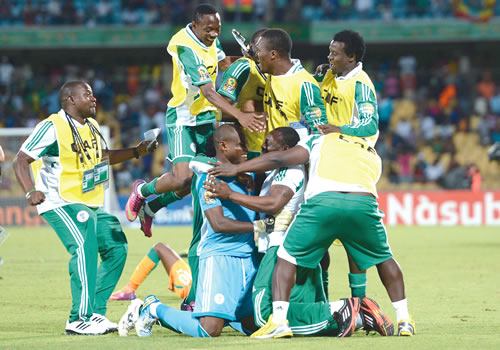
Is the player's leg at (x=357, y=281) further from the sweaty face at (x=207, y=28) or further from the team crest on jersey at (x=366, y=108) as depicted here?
the sweaty face at (x=207, y=28)

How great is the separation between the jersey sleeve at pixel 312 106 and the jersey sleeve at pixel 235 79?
735 mm

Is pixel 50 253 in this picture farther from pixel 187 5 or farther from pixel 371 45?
pixel 371 45

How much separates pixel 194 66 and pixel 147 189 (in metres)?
1.61

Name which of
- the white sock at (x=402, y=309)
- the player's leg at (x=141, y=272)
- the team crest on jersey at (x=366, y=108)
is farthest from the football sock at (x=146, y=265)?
the white sock at (x=402, y=309)

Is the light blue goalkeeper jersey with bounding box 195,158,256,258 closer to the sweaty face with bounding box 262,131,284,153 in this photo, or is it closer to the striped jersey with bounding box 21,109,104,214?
the sweaty face with bounding box 262,131,284,153

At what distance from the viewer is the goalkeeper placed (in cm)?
695

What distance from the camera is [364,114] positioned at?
7.56m

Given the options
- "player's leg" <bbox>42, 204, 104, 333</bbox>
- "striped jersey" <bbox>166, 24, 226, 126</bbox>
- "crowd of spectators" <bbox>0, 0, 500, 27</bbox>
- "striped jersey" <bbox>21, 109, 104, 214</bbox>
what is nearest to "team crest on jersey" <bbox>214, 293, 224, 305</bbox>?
"player's leg" <bbox>42, 204, 104, 333</bbox>

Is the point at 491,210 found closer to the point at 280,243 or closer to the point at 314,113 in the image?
the point at 314,113

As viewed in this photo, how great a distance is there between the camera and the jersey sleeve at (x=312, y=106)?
773 cm

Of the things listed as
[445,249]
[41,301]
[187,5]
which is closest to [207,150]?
[41,301]

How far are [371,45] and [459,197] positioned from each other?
982 cm

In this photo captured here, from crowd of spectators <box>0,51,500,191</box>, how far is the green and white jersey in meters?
18.1

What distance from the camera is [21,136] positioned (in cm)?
2183
